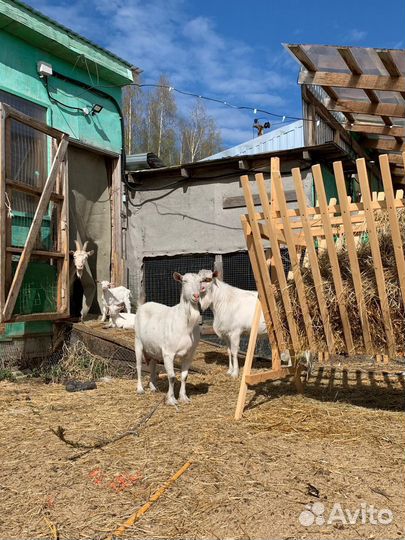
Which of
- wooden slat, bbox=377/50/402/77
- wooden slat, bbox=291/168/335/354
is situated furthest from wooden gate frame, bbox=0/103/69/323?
wooden slat, bbox=377/50/402/77

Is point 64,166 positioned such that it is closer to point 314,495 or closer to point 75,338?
point 75,338

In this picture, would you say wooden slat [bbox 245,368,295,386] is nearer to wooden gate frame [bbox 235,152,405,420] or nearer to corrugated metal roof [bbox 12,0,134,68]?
wooden gate frame [bbox 235,152,405,420]

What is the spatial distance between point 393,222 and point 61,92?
7726 mm

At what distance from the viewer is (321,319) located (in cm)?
516

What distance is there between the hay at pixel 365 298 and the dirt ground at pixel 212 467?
0.83m

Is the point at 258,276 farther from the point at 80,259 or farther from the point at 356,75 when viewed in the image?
the point at 80,259

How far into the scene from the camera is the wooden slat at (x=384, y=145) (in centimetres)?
1131

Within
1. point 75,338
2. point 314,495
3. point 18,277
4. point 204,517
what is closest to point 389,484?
point 314,495

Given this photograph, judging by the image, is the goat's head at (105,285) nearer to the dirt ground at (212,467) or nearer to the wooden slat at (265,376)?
the dirt ground at (212,467)

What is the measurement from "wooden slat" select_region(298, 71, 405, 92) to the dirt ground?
3.95 m

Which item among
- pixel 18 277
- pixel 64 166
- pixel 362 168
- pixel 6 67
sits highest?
pixel 6 67

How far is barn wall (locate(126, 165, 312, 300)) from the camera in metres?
11.2

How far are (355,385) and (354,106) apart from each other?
14.9 feet

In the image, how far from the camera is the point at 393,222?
453 cm
